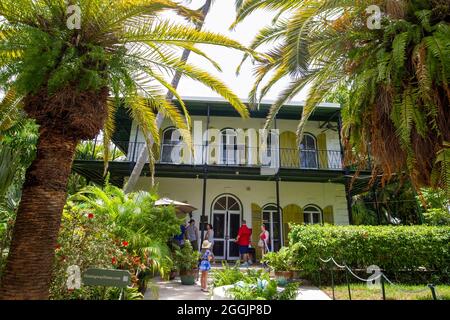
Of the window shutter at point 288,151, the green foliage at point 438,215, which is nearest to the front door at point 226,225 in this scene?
the window shutter at point 288,151

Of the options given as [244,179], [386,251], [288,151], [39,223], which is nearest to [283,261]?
[386,251]

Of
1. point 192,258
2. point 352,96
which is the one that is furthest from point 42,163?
point 192,258

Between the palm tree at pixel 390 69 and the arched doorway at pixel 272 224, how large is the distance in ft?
33.4

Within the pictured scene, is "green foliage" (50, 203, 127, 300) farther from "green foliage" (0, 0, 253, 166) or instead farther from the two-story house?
the two-story house

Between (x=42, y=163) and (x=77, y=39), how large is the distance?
5.84 ft

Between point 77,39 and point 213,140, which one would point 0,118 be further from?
point 213,140

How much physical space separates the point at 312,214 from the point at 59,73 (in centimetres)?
1317

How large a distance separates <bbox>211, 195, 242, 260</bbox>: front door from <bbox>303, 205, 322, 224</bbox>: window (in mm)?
3335

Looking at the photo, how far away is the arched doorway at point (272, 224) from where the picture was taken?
13.6 meters

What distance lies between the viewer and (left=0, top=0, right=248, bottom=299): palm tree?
11.0 ft

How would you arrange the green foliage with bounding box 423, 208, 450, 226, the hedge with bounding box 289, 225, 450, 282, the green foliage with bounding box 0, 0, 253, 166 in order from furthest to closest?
1. the green foliage with bounding box 423, 208, 450, 226
2. the hedge with bounding box 289, 225, 450, 282
3. the green foliage with bounding box 0, 0, 253, 166

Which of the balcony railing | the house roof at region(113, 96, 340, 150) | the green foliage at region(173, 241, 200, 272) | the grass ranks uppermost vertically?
the house roof at region(113, 96, 340, 150)

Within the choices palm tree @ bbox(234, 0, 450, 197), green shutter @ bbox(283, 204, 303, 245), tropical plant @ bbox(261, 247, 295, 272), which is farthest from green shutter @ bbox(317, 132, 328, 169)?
palm tree @ bbox(234, 0, 450, 197)

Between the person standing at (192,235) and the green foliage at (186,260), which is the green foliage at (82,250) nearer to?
the green foliage at (186,260)
